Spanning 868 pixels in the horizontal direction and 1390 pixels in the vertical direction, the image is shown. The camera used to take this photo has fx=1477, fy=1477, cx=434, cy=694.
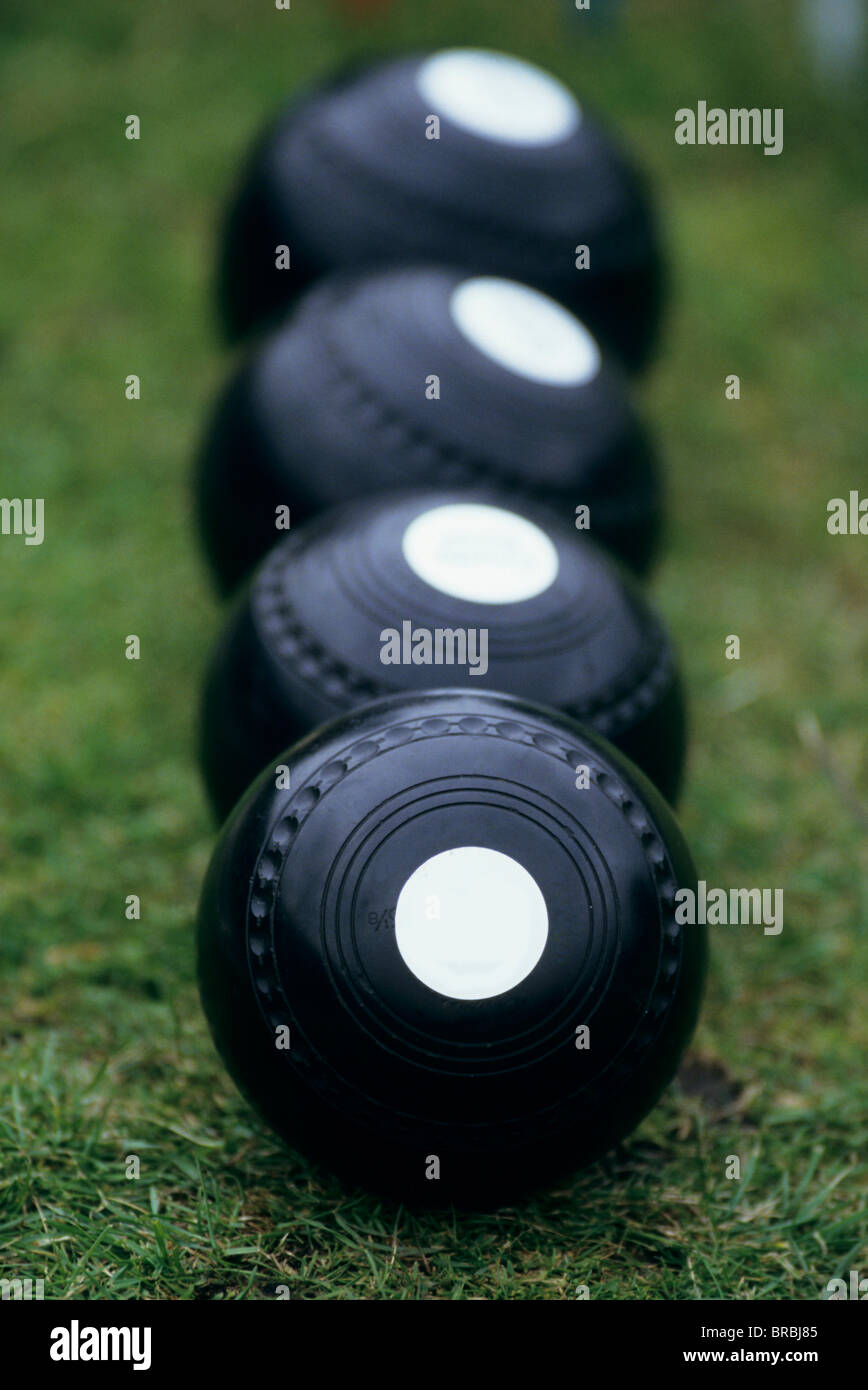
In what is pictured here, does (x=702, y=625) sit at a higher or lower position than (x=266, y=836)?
higher

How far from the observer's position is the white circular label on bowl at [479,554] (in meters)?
2.81

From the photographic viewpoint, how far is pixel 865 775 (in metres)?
3.64

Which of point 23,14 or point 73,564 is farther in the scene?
point 23,14

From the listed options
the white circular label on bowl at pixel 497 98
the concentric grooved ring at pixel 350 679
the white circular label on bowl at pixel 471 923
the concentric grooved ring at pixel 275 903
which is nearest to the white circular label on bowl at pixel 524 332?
the white circular label on bowl at pixel 497 98

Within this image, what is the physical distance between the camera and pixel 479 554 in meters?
2.86

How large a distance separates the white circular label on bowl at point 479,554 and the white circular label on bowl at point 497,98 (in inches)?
62.6

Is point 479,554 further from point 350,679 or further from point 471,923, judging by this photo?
point 471,923

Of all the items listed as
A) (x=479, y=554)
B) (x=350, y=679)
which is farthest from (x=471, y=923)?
(x=479, y=554)

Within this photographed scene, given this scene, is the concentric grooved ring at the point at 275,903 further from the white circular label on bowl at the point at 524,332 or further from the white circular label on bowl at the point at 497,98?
the white circular label on bowl at the point at 497,98

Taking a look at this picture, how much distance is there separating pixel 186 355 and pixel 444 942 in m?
3.46

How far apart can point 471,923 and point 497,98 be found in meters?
2.81

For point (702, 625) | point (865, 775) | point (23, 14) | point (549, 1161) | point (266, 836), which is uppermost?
point (23, 14)
